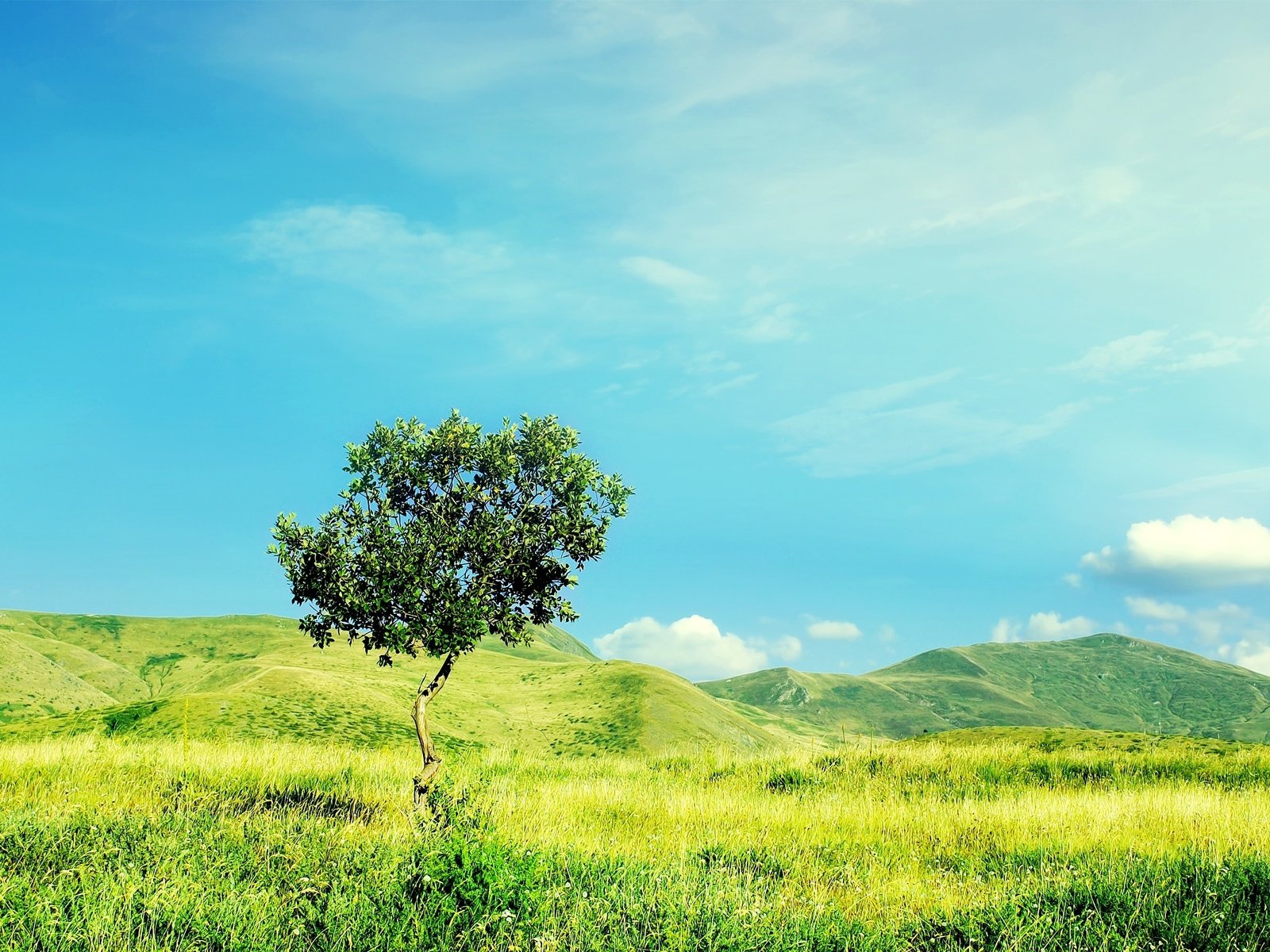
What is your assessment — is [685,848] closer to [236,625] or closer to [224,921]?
[224,921]

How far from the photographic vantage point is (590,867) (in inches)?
369

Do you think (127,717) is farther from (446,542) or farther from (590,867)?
(590,867)

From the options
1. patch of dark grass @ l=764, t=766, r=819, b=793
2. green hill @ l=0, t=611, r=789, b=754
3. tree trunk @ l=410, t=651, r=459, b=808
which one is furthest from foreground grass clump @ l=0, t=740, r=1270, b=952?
green hill @ l=0, t=611, r=789, b=754

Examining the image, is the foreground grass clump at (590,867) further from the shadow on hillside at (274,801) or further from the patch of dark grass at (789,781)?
the patch of dark grass at (789,781)

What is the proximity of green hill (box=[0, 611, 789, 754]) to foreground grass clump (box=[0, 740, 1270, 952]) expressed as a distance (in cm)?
2996

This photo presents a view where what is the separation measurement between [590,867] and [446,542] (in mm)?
9485

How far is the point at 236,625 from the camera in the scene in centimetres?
15912

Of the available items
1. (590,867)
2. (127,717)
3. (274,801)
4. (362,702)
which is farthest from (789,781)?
(362,702)

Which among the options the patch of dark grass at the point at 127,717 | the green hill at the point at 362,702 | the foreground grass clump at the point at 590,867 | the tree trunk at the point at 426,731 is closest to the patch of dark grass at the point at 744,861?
the foreground grass clump at the point at 590,867

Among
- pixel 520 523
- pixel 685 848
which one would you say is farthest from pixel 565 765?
pixel 685 848

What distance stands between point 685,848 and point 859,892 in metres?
2.33

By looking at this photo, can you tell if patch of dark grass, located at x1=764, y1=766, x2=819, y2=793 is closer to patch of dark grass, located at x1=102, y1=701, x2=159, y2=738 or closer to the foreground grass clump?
the foreground grass clump

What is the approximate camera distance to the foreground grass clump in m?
7.43

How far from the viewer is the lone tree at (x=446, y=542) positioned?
17312mm
